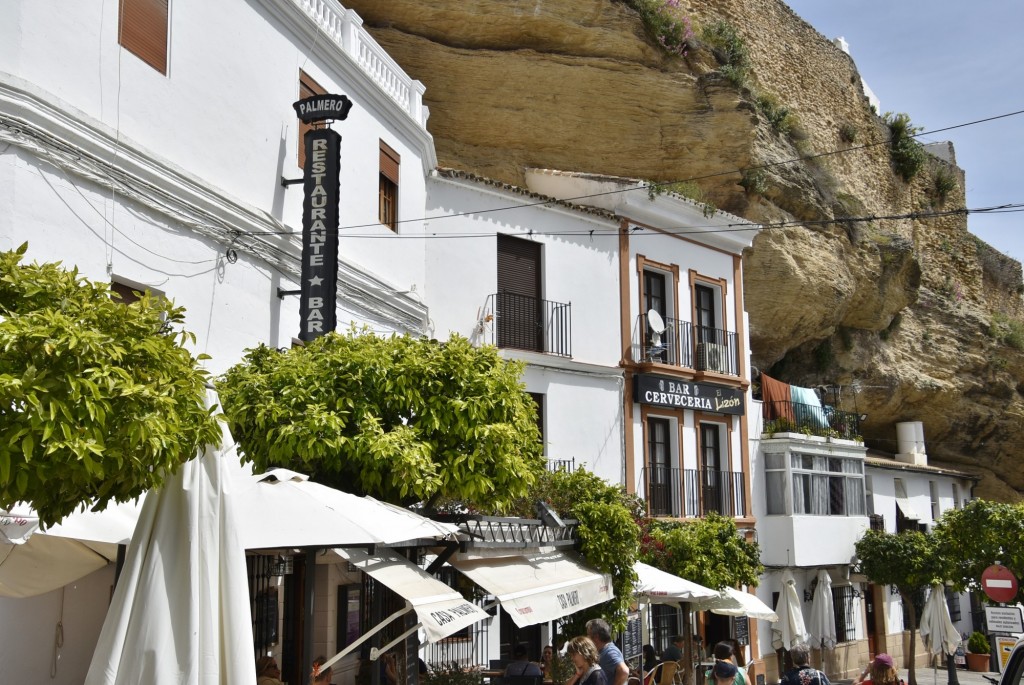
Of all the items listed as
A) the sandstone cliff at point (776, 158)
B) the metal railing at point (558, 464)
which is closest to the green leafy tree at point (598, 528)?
the metal railing at point (558, 464)

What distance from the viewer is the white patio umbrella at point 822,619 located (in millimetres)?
23250

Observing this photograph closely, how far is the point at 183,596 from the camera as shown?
16.7 ft

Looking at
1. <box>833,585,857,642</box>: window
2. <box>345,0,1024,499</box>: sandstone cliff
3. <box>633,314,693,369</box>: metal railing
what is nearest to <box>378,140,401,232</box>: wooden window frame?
<box>633,314,693,369</box>: metal railing

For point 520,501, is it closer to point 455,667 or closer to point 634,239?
point 455,667

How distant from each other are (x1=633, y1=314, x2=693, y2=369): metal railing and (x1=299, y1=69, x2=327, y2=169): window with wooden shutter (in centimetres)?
934

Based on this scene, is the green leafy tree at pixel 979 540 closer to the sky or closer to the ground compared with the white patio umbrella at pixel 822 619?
closer to the sky

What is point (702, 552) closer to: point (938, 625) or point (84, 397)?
point (938, 625)

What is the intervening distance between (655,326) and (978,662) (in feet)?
49.9

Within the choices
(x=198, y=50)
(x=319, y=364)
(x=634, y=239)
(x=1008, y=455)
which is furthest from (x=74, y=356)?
(x=1008, y=455)

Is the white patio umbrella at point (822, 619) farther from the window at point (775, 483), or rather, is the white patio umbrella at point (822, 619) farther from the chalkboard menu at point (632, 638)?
the chalkboard menu at point (632, 638)

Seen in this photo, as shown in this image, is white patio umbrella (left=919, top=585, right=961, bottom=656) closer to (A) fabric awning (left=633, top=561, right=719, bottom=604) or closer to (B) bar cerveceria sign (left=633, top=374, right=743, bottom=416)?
(B) bar cerveceria sign (left=633, top=374, right=743, bottom=416)

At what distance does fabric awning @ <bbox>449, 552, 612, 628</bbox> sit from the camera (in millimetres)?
9102

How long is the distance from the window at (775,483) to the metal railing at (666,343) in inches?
141

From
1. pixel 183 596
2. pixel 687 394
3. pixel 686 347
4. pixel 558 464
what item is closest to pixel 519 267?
pixel 558 464
